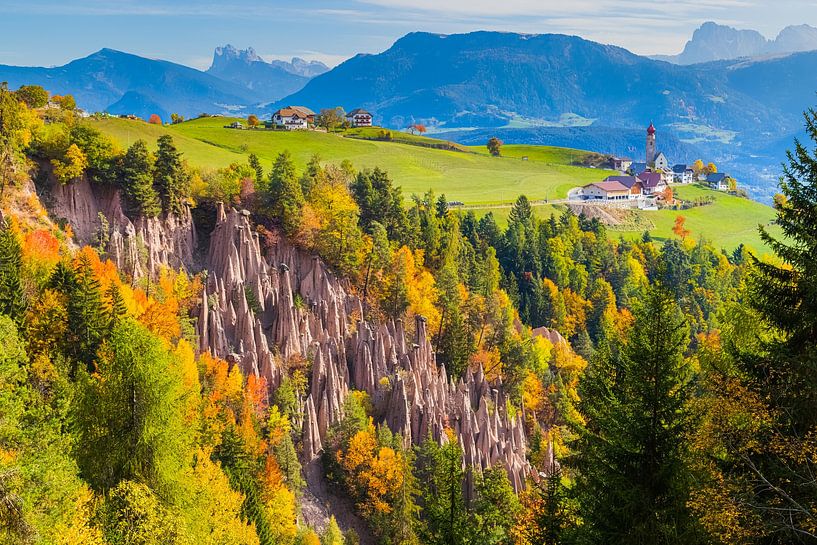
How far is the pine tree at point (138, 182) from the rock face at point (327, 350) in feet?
21.4

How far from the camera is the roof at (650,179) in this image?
7380 inches

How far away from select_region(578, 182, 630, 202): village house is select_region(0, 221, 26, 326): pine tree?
139 meters

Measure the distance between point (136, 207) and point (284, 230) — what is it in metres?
14.8

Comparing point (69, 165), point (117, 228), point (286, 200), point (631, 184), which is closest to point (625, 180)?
point (631, 184)

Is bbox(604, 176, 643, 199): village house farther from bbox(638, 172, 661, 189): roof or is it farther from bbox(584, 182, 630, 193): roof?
bbox(638, 172, 661, 189): roof

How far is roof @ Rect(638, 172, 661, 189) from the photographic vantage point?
187 m

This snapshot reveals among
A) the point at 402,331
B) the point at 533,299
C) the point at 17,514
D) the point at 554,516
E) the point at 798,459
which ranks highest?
the point at 798,459

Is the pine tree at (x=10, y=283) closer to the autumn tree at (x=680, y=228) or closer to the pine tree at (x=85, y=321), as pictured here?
the pine tree at (x=85, y=321)

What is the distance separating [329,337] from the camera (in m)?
64.1

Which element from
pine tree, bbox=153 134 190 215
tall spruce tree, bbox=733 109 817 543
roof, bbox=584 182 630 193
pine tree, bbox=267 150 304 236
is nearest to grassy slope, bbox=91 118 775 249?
roof, bbox=584 182 630 193

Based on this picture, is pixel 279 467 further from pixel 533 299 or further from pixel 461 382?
pixel 533 299

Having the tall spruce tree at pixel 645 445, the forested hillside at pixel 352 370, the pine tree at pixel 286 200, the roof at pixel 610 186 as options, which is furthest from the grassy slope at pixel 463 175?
the tall spruce tree at pixel 645 445

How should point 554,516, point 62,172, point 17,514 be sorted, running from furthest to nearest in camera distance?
point 62,172, point 554,516, point 17,514

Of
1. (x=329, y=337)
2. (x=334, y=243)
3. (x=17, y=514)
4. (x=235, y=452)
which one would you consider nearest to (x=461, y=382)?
(x=329, y=337)
